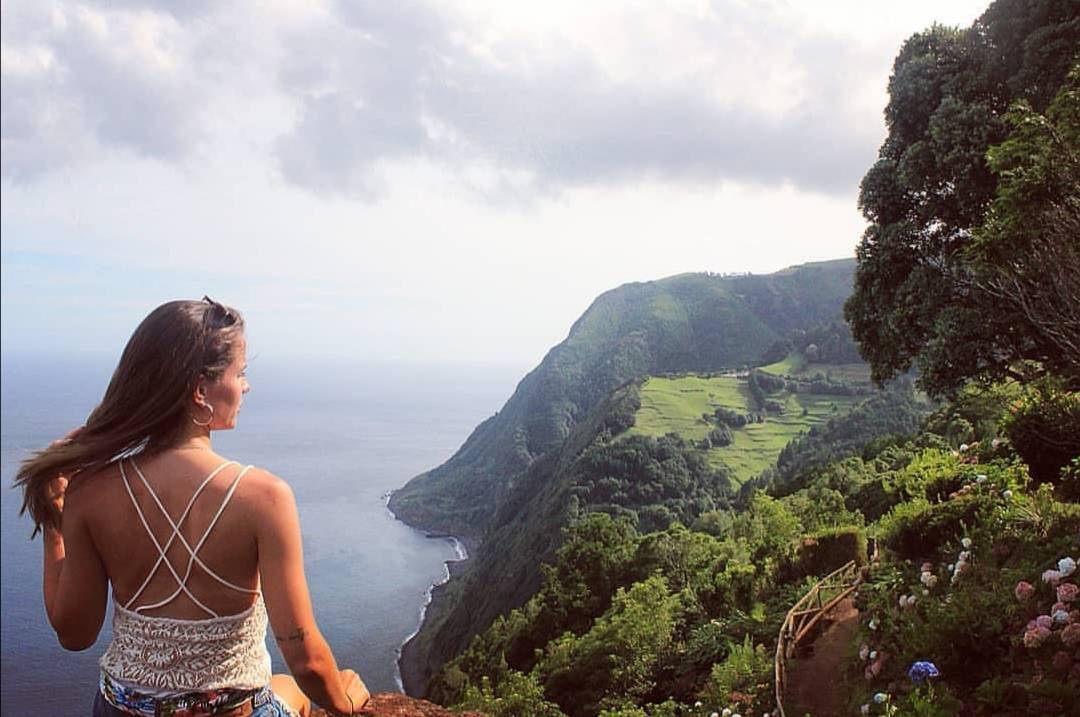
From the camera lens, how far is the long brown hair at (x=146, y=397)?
178cm

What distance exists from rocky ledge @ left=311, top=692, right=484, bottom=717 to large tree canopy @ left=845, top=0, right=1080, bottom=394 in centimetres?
654

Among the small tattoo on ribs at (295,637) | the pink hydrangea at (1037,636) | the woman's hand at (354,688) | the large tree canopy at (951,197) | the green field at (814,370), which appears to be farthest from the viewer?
the green field at (814,370)

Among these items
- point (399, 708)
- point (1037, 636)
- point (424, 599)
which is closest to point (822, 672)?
point (1037, 636)

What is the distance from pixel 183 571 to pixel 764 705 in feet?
19.6

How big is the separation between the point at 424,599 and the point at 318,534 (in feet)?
79.9

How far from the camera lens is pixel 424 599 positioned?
226ft

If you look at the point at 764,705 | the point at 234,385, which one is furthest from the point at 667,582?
the point at 234,385

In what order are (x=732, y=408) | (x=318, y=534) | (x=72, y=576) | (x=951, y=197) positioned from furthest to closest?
(x=318, y=534), (x=732, y=408), (x=951, y=197), (x=72, y=576)

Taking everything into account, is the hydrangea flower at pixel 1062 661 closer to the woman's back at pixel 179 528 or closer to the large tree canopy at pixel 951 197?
the large tree canopy at pixel 951 197

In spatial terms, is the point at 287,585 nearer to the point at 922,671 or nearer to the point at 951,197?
the point at 922,671

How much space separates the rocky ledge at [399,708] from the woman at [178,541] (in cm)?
546

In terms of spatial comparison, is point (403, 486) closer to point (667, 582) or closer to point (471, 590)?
point (471, 590)

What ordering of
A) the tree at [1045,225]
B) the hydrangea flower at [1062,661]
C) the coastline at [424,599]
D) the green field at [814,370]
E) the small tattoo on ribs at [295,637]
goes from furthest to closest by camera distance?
the green field at [814,370] → the coastline at [424,599] → the tree at [1045,225] → the hydrangea flower at [1062,661] → the small tattoo on ribs at [295,637]

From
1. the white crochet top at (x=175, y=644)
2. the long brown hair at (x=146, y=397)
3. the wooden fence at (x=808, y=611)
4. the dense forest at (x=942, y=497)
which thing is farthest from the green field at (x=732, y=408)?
the long brown hair at (x=146, y=397)
